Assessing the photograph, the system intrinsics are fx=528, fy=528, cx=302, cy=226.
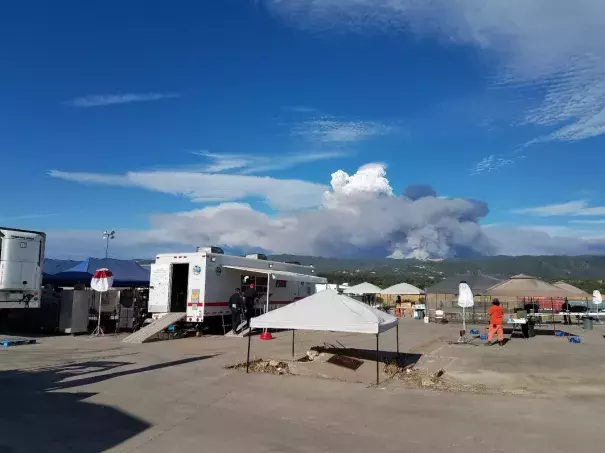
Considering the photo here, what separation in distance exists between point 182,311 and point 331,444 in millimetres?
15430

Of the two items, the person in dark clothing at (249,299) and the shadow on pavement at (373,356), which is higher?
the person in dark clothing at (249,299)

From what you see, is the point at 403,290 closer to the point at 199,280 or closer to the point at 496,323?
the point at 496,323

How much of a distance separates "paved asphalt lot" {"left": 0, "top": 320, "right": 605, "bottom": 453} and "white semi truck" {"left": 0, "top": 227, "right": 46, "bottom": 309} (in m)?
1.57

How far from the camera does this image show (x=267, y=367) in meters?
12.0

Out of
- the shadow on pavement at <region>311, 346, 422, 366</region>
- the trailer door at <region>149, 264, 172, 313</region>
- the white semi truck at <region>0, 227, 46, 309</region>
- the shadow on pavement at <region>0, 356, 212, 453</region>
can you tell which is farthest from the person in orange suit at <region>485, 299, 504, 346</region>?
the white semi truck at <region>0, 227, 46, 309</region>

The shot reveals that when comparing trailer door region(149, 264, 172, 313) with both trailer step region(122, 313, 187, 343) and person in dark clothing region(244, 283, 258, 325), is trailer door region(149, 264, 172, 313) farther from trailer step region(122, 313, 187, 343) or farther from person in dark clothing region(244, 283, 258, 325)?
person in dark clothing region(244, 283, 258, 325)

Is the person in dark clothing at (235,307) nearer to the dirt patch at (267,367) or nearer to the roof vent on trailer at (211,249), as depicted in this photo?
the roof vent on trailer at (211,249)

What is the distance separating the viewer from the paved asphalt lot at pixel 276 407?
6.58m

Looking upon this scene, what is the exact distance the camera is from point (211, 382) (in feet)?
34.3

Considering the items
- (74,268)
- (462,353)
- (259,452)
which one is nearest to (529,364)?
(462,353)

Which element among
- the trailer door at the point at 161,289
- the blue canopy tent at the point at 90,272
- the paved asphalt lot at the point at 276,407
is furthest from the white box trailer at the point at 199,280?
the paved asphalt lot at the point at 276,407

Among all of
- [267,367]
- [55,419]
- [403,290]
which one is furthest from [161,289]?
[403,290]

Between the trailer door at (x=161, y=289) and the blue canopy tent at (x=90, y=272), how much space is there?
4.81m

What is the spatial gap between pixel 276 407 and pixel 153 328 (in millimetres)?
11119
